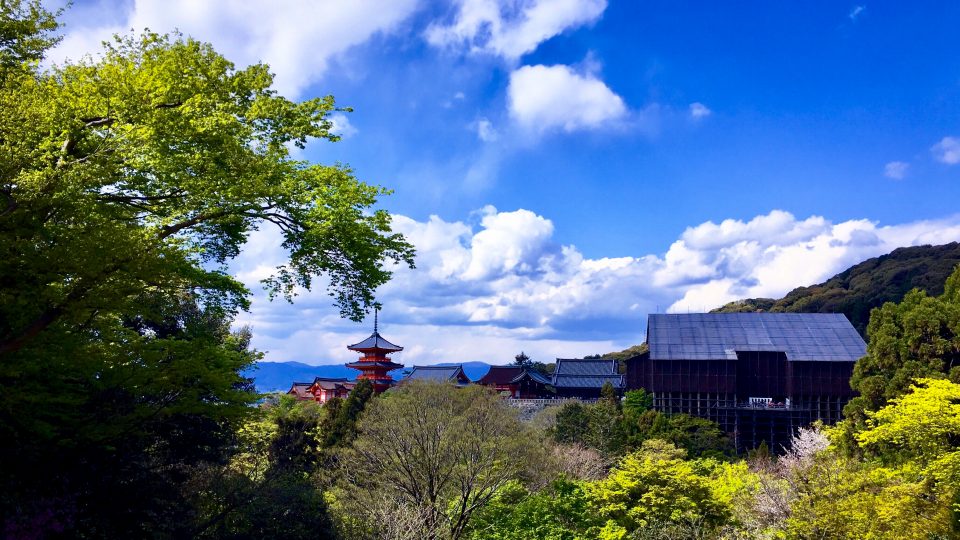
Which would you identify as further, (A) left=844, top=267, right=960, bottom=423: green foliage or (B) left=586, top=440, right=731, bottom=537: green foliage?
(A) left=844, top=267, right=960, bottom=423: green foliage

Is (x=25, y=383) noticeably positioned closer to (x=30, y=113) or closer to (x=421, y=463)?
(x=30, y=113)

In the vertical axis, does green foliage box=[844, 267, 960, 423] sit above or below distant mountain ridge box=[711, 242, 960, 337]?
below

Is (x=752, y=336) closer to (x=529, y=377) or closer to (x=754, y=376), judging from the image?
(x=754, y=376)

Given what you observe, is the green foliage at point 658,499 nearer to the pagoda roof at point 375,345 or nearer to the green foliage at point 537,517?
the green foliage at point 537,517

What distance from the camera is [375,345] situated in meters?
61.3

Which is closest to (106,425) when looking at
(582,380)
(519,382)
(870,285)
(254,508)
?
(254,508)

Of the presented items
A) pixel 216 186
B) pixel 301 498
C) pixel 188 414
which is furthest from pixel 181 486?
pixel 216 186

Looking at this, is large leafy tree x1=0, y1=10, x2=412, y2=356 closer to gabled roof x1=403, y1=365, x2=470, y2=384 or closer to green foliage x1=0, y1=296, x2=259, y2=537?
green foliage x1=0, y1=296, x2=259, y2=537

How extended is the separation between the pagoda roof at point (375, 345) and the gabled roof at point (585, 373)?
14.8m

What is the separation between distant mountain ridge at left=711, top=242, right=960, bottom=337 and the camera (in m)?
74.6

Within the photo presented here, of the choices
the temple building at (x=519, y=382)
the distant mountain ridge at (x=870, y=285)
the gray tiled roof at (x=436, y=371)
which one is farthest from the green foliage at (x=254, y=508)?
the distant mountain ridge at (x=870, y=285)

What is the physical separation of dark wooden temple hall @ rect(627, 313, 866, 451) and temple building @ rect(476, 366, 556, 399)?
54.7 feet

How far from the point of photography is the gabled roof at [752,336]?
144 ft

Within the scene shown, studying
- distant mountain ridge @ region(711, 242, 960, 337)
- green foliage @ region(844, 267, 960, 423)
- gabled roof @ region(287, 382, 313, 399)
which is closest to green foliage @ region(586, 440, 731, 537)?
green foliage @ region(844, 267, 960, 423)
